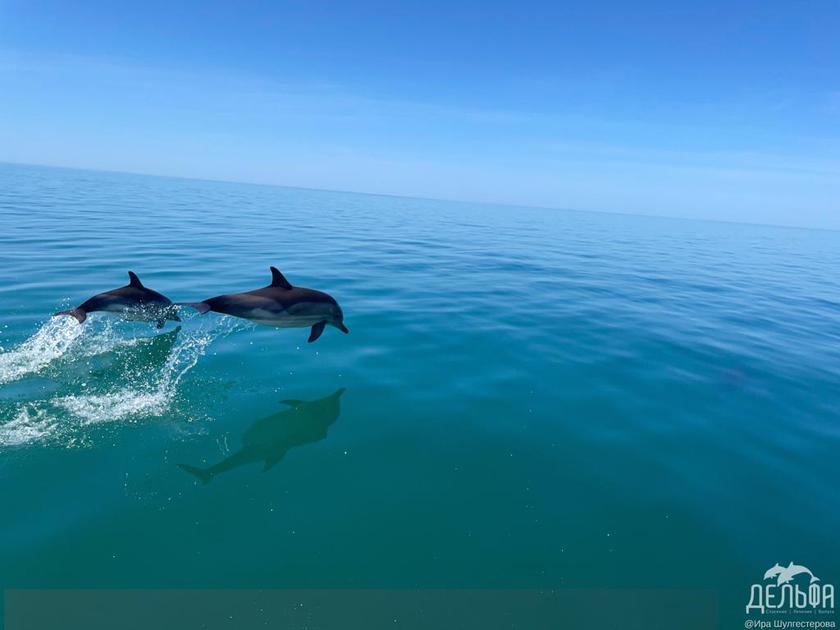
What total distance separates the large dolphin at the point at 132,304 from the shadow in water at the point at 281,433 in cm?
357

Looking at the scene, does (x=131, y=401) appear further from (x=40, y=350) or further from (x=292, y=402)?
(x=40, y=350)

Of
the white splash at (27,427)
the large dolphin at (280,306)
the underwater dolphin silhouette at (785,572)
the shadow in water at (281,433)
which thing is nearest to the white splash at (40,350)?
the white splash at (27,427)

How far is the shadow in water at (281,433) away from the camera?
21.7 ft

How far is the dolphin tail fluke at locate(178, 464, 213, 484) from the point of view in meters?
6.26

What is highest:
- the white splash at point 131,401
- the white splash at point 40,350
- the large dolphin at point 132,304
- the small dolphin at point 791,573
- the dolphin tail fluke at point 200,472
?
the large dolphin at point 132,304

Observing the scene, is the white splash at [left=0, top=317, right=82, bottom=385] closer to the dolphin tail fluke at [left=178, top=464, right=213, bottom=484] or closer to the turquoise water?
the turquoise water

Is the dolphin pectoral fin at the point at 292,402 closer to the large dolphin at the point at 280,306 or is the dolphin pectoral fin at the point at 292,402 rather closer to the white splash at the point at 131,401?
the large dolphin at the point at 280,306

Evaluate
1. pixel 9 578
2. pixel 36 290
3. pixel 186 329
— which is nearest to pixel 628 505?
pixel 9 578

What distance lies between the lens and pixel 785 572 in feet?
18.5

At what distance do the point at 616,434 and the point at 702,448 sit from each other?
148cm

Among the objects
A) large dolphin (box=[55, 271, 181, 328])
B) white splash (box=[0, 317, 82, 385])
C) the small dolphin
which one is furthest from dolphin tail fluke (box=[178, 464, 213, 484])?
the small dolphin

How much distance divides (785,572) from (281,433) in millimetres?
7460

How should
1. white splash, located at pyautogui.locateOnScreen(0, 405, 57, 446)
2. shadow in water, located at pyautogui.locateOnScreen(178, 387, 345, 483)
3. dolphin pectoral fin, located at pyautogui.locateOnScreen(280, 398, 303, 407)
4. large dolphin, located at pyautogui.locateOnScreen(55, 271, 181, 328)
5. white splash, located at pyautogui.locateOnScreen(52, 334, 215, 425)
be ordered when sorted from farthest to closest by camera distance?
large dolphin, located at pyautogui.locateOnScreen(55, 271, 181, 328) < dolphin pectoral fin, located at pyautogui.locateOnScreen(280, 398, 303, 407) < white splash, located at pyautogui.locateOnScreen(52, 334, 215, 425) < white splash, located at pyautogui.locateOnScreen(0, 405, 57, 446) < shadow in water, located at pyautogui.locateOnScreen(178, 387, 345, 483)

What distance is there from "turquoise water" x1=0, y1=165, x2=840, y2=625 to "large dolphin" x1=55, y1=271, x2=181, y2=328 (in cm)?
107
